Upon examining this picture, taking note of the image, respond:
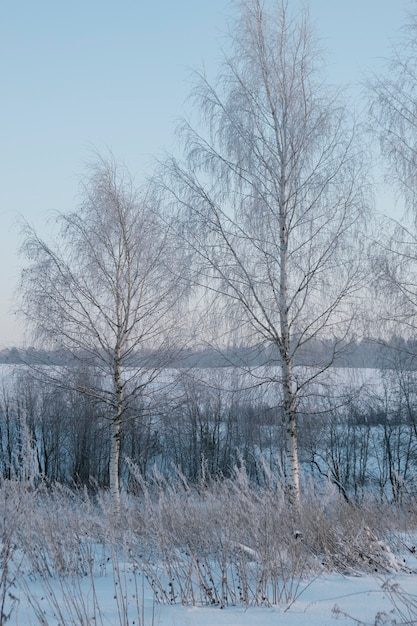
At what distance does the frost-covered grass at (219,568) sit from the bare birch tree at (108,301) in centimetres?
416

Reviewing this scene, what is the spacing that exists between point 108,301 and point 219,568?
263 inches

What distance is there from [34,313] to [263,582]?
7340 millimetres

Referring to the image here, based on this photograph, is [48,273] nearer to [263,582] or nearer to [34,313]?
[34,313]

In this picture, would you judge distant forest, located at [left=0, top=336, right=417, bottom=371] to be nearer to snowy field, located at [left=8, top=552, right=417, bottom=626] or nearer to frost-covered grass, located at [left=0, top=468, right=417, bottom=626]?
frost-covered grass, located at [left=0, top=468, right=417, bottom=626]

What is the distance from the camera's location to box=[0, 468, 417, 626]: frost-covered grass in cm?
362

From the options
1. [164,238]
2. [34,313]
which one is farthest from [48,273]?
[164,238]

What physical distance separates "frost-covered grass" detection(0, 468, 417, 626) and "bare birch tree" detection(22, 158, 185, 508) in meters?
4.16

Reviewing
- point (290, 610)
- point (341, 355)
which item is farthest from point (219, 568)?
point (341, 355)

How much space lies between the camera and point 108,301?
422 inches

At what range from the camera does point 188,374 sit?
9.90 meters

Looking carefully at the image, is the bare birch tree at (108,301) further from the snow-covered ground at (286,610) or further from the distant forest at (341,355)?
the snow-covered ground at (286,610)

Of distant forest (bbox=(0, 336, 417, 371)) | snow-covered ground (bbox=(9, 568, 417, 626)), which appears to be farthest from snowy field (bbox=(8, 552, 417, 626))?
distant forest (bbox=(0, 336, 417, 371))

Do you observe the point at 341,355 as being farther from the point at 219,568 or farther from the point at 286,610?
the point at 286,610

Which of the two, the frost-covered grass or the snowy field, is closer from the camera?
the snowy field
